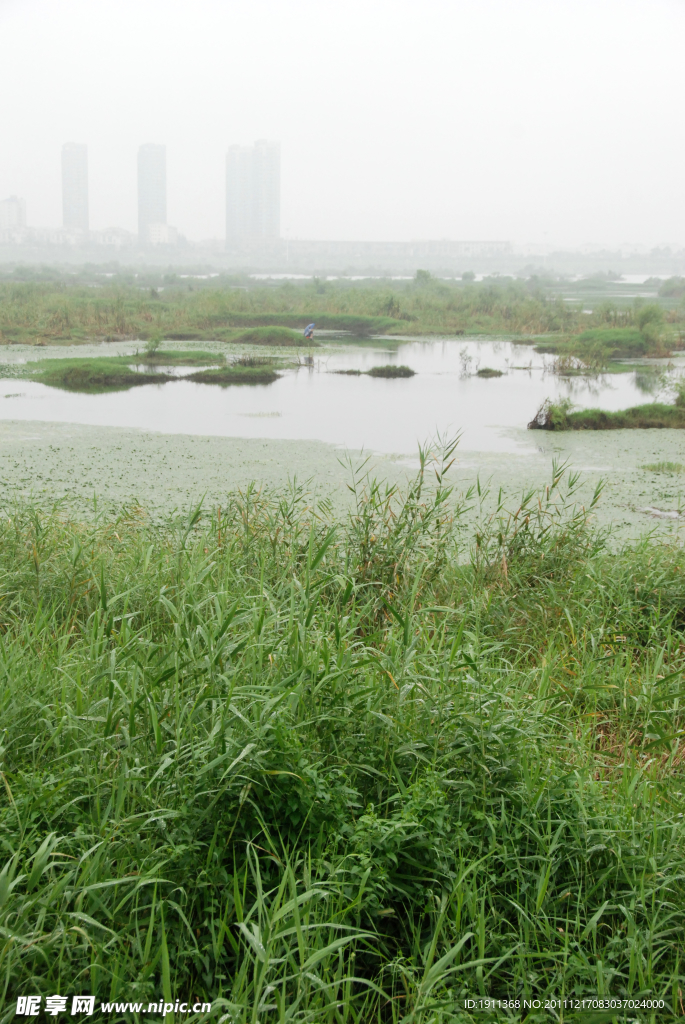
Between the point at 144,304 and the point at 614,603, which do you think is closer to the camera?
the point at 614,603

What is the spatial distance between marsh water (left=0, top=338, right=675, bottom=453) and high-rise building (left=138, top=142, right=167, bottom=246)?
28.7m

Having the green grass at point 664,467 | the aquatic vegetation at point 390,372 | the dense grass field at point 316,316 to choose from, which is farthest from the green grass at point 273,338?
the green grass at point 664,467

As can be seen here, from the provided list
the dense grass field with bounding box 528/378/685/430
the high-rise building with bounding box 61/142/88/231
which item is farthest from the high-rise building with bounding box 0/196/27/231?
the dense grass field with bounding box 528/378/685/430

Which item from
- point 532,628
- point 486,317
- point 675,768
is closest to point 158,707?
point 675,768

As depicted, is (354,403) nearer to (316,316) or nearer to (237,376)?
(237,376)

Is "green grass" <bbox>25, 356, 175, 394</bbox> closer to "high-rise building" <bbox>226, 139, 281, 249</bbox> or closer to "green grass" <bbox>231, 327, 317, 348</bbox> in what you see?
"green grass" <bbox>231, 327, 317, 348</bbox>

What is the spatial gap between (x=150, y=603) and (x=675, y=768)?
1542mm

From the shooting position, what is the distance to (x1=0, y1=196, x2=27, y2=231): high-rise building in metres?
40.8

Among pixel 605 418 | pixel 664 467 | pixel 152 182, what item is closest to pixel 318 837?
pixel 664 467

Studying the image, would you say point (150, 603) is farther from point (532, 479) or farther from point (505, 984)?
point (532, 479)

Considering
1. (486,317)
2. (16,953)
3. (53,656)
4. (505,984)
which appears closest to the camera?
(16,953)

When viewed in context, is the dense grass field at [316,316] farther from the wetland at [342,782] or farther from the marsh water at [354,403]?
the wetland at [342,782]

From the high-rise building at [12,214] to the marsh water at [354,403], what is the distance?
97.0ft

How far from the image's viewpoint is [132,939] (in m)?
1.33
